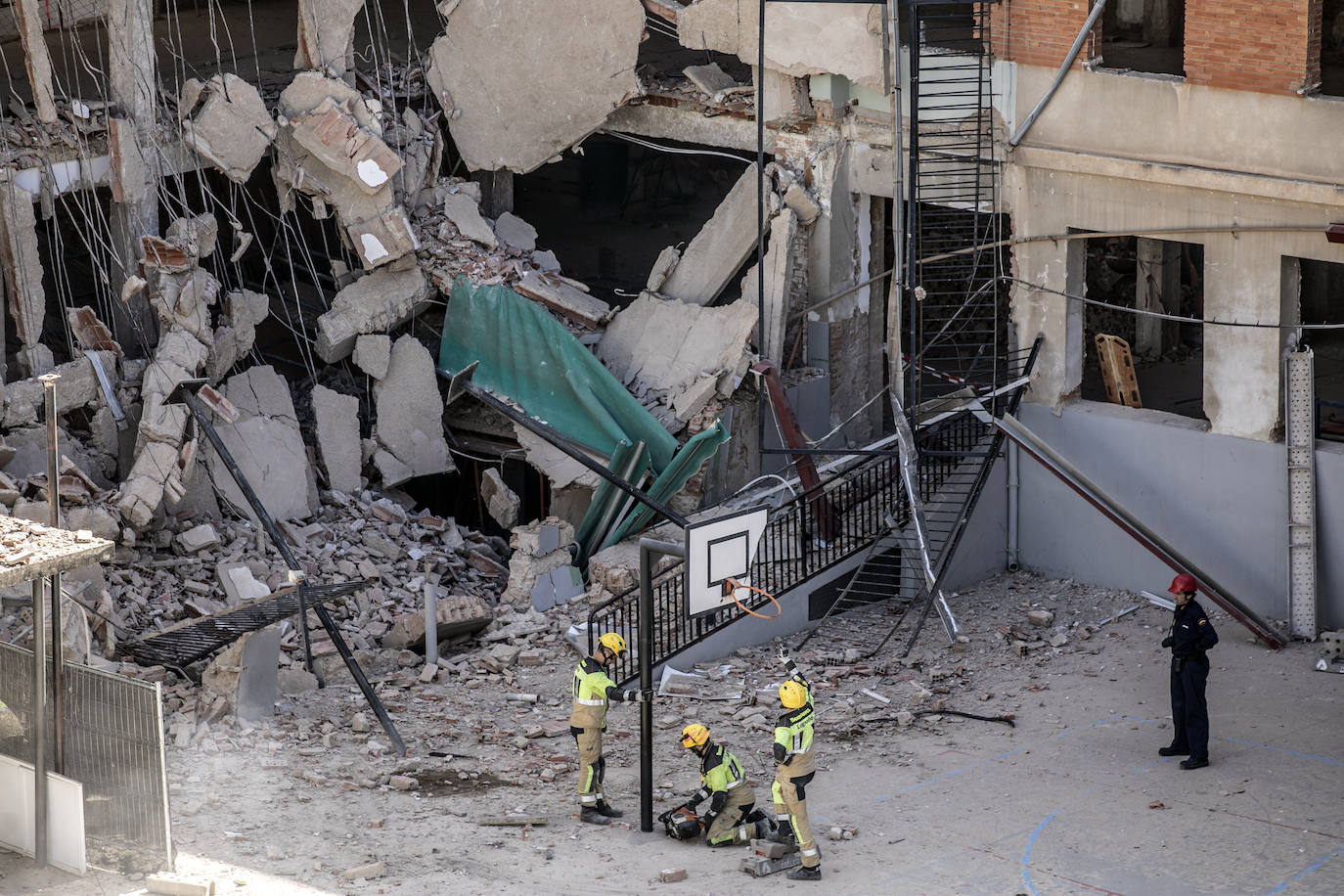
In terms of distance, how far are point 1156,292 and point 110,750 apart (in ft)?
48.6

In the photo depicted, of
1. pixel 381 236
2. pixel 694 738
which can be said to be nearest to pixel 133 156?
pixel 381 236

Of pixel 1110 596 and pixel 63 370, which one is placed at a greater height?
pixel 63 370

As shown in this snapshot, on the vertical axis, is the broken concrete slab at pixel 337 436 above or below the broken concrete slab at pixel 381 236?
below

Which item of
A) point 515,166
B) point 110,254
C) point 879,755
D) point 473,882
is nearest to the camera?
point 473,882

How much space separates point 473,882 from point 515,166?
35.3 ft

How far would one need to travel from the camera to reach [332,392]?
18641 millimetres

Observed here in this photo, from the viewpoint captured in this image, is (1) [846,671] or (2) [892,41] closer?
(1) [846,671]

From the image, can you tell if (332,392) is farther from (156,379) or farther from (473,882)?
(473,882)

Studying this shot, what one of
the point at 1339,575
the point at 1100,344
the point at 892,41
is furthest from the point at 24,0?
the point at 1339,575

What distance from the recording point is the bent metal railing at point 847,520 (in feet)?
52.6

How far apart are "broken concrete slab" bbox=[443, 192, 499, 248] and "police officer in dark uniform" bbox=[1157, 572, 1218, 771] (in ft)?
30.9

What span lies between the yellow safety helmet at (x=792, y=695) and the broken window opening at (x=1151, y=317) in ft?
31.4

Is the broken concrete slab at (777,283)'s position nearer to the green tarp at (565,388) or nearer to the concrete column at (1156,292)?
the green tarp at (565,388)

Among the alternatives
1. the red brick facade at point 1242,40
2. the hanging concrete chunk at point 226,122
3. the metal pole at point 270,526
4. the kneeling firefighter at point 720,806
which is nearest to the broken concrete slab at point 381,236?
the hanging concrete chunk at point 226,122
